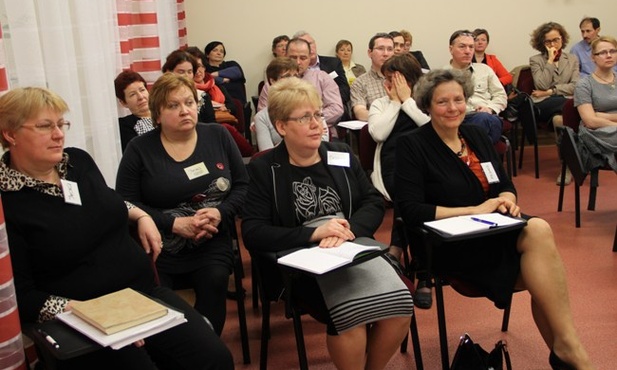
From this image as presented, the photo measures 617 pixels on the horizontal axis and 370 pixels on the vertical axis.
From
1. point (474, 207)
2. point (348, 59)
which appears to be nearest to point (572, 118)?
point (474, 207)

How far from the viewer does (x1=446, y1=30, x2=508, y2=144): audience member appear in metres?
5.46

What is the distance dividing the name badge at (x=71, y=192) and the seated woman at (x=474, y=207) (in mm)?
1379

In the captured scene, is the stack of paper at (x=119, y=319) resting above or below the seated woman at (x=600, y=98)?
below

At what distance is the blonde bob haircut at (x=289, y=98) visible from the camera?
2770mm

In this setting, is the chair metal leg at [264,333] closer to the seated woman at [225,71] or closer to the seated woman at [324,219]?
the seated woman at [324,219]

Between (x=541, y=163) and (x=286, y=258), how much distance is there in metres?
5.26

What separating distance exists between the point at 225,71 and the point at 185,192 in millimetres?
4427

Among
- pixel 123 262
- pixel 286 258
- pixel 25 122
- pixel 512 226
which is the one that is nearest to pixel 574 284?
pixel 512 226

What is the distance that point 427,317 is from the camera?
3486 mm

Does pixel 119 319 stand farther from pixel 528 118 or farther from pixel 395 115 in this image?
pixel 528 118

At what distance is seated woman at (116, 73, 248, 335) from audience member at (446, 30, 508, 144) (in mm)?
2885

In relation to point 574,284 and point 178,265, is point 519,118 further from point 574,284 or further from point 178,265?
point 178,265

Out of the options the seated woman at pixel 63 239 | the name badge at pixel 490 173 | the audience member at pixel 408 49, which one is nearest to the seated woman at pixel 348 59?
the audience member at pixel 408 49

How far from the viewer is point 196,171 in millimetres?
3041
